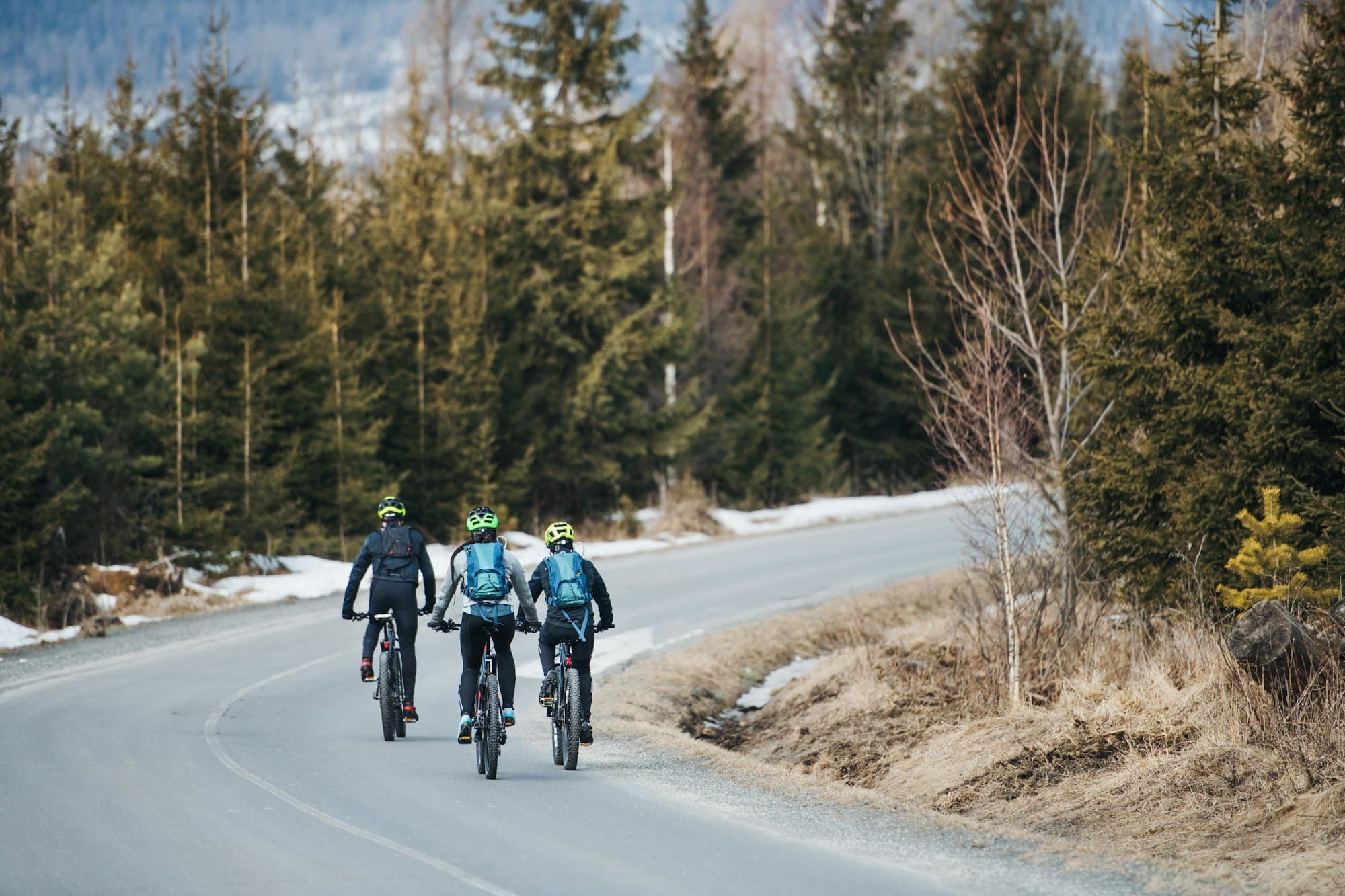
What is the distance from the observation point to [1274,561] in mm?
11953

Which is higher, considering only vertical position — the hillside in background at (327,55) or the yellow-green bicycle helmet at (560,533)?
the hillside in background at (327,55)

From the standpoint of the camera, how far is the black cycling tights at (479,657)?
10477 millimetres

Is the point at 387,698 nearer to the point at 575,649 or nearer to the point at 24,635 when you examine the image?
the point at 575,649

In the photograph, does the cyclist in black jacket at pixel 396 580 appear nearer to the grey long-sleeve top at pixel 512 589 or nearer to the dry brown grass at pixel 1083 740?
the grey long-sleeve top at pixel 512 589

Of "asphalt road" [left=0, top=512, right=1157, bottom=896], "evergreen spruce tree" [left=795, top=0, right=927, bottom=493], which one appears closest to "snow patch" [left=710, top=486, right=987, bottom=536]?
"evergreen spruce tree" [left=795, top=0, right=927, bottom=493]

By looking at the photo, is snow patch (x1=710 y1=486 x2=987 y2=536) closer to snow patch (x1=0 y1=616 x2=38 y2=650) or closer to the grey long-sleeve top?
snow patch (x1=0 y1=616 x2=38 y2=650)

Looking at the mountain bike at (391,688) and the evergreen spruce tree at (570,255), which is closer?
the mountain bike at (391,688)

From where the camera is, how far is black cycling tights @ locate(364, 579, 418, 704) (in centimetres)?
1192

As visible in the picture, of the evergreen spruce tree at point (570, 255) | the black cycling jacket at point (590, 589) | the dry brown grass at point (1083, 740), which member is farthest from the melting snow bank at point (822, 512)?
the black cycling jacket at point (590, 589)

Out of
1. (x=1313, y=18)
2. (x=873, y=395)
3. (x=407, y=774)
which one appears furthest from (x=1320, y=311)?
(x=873, y=395)

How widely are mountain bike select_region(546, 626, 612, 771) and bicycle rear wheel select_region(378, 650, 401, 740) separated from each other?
1878 mm

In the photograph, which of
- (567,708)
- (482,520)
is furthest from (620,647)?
(482,520)

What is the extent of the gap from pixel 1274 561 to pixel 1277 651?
2.05 metres

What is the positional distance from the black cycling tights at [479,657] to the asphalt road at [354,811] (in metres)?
0.60
